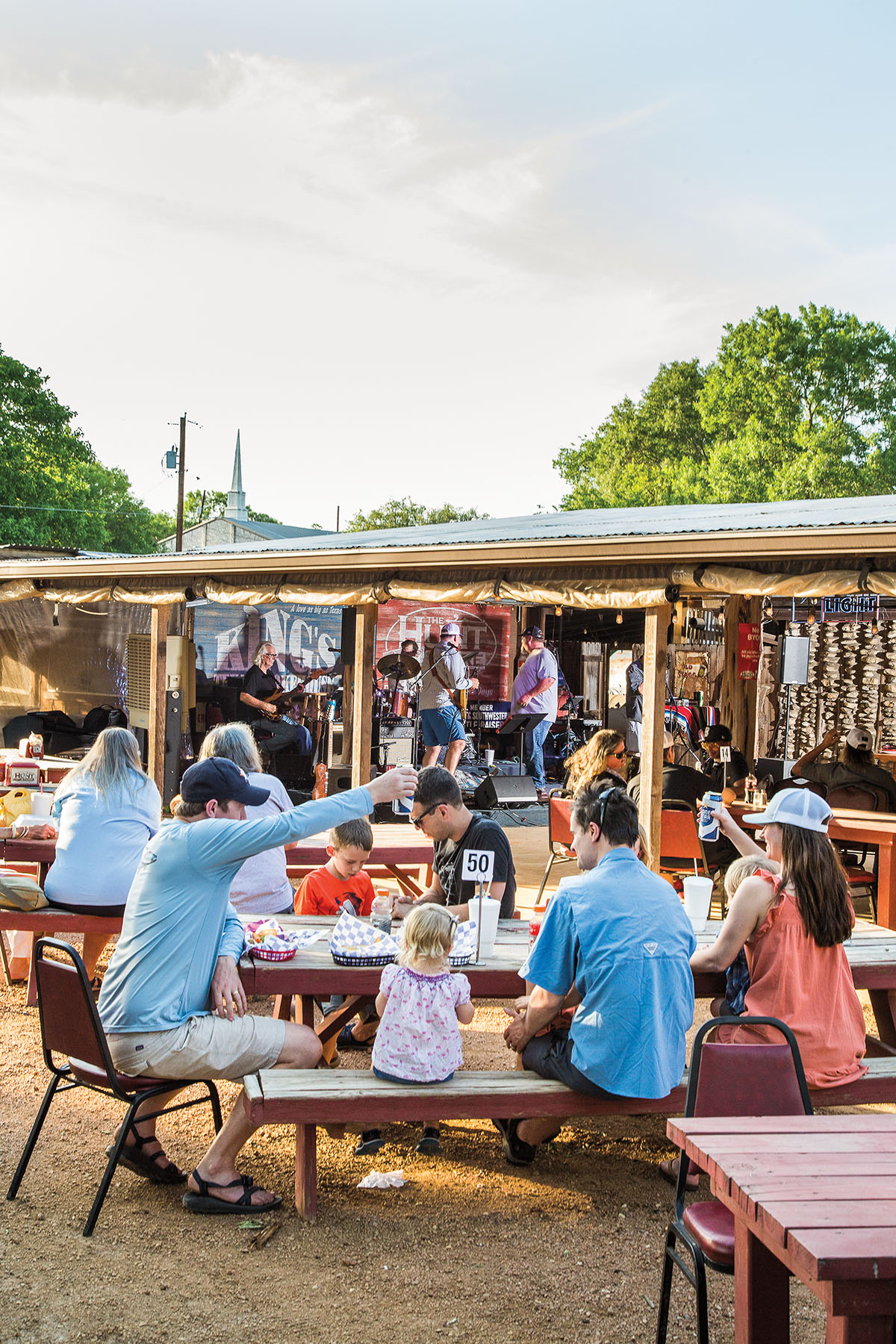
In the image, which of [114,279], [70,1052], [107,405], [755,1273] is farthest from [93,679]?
[107,405]

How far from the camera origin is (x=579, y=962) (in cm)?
333

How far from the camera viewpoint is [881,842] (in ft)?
22.3

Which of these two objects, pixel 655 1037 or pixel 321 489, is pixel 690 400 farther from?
pixel 655 1037

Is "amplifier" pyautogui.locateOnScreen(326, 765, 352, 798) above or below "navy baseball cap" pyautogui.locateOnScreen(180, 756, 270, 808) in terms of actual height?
below

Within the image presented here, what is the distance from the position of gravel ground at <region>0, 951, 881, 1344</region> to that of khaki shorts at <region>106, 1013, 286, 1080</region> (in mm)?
458

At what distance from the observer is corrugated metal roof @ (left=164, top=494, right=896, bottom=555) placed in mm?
7613

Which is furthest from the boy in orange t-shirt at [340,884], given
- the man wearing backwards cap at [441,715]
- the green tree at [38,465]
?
the green tree at [38,465]

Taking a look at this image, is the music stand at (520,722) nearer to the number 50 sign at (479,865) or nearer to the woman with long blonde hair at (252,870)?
the woman with long blonde hair at (252,870)

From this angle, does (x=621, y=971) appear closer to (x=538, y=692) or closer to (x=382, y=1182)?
(x=382, y=1182)

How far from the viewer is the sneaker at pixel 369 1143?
393 centimetres

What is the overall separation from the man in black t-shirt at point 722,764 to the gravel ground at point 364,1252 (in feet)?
17.7

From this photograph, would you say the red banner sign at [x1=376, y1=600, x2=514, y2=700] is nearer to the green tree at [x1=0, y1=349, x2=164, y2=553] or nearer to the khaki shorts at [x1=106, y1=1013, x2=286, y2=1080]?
the khaki shorts at [x1=106, y1=1013, x2=286, y2=1080]

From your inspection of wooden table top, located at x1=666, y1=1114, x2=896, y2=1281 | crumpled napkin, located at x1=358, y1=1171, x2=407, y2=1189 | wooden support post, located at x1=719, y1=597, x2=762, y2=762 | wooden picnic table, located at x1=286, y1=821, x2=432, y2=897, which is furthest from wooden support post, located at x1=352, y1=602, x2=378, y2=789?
wooden table top, located at x1=666, y1=1114, x2=896, y2=1281

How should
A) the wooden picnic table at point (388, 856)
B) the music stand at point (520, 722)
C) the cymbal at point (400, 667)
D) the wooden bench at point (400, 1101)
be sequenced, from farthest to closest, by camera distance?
the cymbal at point (400, 667), the music stand at point (520, 722), the wooden picnic table at point (388, 856), the wooden bench at point (400, 1101)
